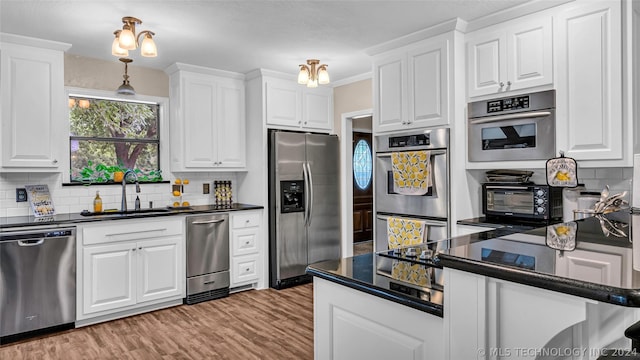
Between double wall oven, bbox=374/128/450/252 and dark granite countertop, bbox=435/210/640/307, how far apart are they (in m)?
1.72

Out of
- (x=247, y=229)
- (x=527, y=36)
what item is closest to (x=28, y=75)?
(x=247, y=229)

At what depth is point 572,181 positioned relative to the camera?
2.66 metres

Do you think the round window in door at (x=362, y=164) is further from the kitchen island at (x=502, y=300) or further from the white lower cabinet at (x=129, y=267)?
the kitchen island at (x=502, y=300)

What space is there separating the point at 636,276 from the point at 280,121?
404 cm

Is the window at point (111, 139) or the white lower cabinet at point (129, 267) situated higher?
the window at point (111, 139)

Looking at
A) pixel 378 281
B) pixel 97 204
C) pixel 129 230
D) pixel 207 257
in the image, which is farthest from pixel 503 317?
pixel 97 204

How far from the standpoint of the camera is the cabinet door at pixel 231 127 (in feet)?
15.0

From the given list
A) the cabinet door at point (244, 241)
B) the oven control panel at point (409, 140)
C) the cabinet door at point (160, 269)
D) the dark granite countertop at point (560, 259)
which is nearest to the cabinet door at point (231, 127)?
the cabinet door at point (244, 241)

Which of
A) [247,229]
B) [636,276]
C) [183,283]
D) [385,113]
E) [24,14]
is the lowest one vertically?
[183,283]

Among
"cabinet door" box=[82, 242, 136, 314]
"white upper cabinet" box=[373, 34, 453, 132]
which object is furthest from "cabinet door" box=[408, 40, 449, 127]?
"cabinet door" box=[82, 242, 136, 314]

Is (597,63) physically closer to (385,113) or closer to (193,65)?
(385,113)

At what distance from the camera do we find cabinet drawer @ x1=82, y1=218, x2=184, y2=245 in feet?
11.3

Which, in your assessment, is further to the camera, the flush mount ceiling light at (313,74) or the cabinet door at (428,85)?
the flush mount ceiling light at (313,74)

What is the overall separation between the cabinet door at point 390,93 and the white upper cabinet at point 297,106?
127cm
